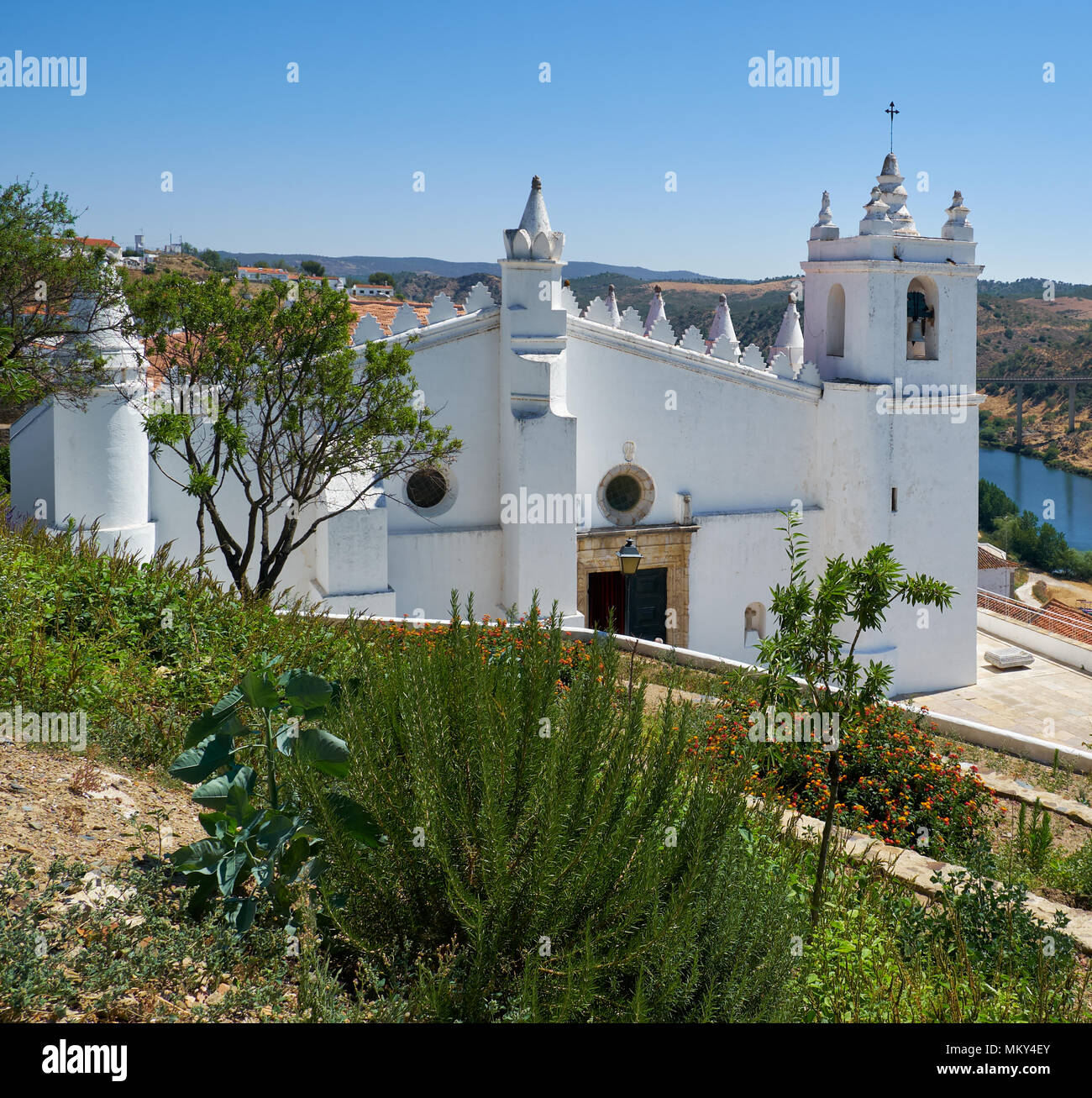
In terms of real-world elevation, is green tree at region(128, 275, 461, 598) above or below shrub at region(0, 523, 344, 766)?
above

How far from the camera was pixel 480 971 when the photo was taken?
11.3 ft

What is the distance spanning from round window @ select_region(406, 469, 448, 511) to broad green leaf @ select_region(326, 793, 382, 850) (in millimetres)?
12166

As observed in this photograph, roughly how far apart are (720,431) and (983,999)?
14079 millimetres

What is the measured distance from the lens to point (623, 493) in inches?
691

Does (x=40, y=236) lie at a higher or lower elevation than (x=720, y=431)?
higher

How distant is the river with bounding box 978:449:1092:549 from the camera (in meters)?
64.7

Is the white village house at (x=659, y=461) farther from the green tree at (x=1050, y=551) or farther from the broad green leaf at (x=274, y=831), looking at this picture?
the green tree at (x=1050, y=551)

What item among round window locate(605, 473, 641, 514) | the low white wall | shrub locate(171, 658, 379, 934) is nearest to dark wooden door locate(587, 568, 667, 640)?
round window locate(605, 473, 641, 514)

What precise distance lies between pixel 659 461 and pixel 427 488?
13.5 ft

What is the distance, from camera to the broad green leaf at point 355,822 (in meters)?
3.91

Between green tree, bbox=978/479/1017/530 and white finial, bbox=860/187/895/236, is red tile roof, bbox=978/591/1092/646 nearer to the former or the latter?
white finial, bbox=860/187/895/236

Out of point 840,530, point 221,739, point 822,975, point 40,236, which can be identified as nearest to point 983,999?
point 822,975

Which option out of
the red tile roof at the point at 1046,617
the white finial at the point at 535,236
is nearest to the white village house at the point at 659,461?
the white finial at the point at 535,236

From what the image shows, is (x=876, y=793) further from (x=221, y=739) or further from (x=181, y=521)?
(x=181, y=521)
